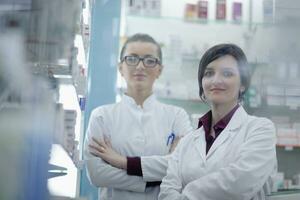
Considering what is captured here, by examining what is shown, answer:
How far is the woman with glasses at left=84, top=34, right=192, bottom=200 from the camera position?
1631 millimetres

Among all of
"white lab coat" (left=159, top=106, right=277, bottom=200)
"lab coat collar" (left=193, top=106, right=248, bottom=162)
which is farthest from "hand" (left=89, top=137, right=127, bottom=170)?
"lab coat collar" (left=193, top=106, right=248, bottom=162)

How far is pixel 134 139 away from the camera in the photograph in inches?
68.6

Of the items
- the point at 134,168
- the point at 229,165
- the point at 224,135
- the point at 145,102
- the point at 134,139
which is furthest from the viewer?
the point at 145,102

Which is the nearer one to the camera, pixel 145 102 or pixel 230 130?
pixel 230 130

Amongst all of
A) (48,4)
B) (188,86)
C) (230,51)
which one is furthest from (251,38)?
(48,4)

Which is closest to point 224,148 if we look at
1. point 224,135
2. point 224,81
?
point 224,135

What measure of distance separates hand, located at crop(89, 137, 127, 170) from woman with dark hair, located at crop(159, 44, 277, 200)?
210mm

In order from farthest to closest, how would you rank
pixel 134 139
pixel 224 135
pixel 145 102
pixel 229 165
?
pixel 145 102 < pixel 134 139 < pixel 224 135 < pixel 229 165

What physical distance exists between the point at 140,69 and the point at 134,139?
329mm

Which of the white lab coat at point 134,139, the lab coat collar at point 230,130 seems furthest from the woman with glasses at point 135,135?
the lab coat collar at point 230,130

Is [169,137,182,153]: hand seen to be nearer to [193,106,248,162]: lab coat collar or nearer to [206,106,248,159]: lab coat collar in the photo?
[193,106,248,162]: lab coat collar

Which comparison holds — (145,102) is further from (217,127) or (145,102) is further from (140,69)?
(217,127)

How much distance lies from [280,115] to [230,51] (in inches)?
69.7

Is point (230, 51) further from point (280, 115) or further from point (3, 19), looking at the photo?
point (280, 115)
